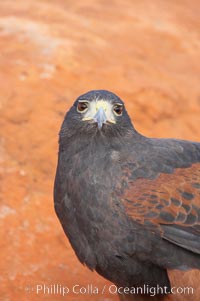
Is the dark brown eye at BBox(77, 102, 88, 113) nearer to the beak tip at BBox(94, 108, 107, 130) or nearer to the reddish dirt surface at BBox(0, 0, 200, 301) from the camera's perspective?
the beak tip at BBox(94, 108, 107, 130)

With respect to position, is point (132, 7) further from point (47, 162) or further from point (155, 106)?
point (47, 162)

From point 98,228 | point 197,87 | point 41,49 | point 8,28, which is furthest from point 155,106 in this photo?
point 98,228

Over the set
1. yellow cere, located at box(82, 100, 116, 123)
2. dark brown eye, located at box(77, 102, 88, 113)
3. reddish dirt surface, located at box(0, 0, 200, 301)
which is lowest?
yellow cere, located at box(82, 100, 116, 123)

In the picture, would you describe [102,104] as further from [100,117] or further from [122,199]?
[122,199]

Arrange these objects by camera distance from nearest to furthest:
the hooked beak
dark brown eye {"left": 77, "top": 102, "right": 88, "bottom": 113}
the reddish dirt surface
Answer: the hooked beak → dark brown eye {"left": 77, "top": 102, "right": 88, "bottom": 113} → the reddish dirt surface

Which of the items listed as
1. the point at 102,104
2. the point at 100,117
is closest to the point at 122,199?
the point at 100,117

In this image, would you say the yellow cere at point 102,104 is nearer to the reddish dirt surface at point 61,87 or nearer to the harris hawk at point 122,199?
the harris hawk at point 122,199

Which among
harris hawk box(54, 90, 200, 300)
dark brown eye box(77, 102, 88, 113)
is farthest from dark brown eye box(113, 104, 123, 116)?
dark brown eye box(77, 102, 88, 113)
